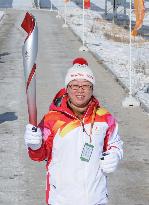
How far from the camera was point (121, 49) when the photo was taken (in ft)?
84.9

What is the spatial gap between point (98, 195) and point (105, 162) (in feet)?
0.78

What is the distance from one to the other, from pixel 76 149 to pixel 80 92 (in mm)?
376

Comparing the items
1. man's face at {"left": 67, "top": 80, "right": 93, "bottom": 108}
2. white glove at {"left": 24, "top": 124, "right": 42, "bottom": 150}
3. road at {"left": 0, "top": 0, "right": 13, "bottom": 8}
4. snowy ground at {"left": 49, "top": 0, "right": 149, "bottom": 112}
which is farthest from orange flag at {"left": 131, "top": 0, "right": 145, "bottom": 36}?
road at {"left": 0, "top": 0, "right": 13, "bottom": 8}

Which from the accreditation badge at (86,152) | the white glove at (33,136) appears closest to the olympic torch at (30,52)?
the white glove at (33,136)

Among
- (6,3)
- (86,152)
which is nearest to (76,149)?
(86,152)

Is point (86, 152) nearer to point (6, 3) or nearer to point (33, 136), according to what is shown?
point (33, 136)

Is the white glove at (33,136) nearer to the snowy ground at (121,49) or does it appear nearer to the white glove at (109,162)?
the white glove at (109,162)

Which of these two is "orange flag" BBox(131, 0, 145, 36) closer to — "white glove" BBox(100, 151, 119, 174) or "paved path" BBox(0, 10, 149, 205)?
"paved path" BBox(0, 10, 149, 205)

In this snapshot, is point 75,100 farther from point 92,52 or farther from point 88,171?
point 92,52

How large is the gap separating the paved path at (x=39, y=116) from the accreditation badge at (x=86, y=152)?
323cm

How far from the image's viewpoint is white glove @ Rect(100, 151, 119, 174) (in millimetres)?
3695

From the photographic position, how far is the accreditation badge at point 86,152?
3.70 metres

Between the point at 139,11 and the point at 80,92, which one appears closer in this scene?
the point at 80,92

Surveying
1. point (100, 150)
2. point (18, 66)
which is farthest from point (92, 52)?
point (100, 150)
